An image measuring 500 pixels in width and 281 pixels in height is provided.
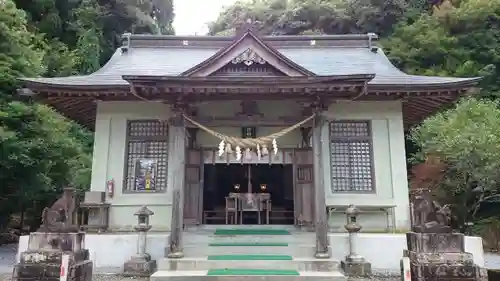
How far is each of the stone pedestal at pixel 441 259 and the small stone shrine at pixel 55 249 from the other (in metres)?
6.86

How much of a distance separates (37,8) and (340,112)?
23856 mm

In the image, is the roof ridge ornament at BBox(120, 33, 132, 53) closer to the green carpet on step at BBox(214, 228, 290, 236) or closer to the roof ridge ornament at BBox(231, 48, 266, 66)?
the roof ridge ornament at BBox(231, 48, 266, 66)

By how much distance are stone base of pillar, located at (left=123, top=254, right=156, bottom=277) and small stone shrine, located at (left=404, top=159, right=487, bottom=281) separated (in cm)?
593

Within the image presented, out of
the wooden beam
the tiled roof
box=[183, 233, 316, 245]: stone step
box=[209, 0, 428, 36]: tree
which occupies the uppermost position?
box=[209, 0, 428, 36]: tree

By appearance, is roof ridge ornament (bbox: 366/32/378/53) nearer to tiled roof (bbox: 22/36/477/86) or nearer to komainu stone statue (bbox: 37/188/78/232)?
tiled roof (bbox: 22/36/477/86)

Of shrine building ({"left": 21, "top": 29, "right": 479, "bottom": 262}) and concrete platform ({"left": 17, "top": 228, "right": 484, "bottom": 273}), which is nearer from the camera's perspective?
Answer: concrete platform ({"left": 17, "top": 228, "right": 484, "bottom": 273})

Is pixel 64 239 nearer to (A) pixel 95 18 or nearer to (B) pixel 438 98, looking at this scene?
(B) pixel 438 98

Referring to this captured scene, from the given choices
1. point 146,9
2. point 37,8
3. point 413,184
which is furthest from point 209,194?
point 146,9

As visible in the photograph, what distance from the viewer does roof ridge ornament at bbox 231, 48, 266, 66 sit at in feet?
34.6

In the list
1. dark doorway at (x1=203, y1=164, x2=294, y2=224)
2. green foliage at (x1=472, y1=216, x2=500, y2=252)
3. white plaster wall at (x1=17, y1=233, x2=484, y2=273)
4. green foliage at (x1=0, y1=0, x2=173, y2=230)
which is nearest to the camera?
white plaster wall at (x1=17, y1=233, x2=484, y2=273)

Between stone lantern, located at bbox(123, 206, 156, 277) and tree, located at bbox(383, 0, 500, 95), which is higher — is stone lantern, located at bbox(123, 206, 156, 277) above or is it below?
below

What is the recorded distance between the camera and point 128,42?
51.3ft

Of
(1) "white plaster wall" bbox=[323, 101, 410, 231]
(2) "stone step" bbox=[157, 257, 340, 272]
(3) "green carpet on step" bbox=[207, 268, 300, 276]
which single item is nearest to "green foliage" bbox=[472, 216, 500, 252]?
(1) "white plaster wall" bbox=[323, 101, 410, 231]

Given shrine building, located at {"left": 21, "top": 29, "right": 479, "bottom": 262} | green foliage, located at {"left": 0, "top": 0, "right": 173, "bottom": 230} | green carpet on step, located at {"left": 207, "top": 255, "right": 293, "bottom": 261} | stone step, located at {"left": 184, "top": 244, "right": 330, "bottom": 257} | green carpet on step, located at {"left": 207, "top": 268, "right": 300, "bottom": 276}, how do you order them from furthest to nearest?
1. green foliage, located at {"left": 0, "top": 0, "right": 173, "bottom": 230}
2. shrine building, located at {"left": 21, "top": 29, "right": 479, "bottom": 262}
3. stone step, located at {"left": 184, "top": 244, "right": 330, "bottom": 257}
4. green carpet on step, located at {"left": 207, "top": 255, "right": 293, "bottom": 261}
5. green carpet on step, located at {"left": 207, "top": 268, "right": 300, "bottom": 276}
